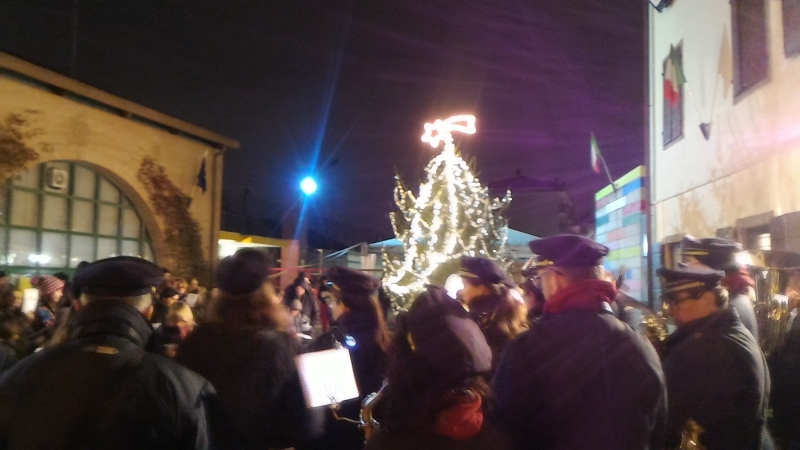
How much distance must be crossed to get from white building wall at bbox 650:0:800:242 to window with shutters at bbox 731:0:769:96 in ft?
0.49

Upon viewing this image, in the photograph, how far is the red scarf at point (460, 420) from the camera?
1821mm

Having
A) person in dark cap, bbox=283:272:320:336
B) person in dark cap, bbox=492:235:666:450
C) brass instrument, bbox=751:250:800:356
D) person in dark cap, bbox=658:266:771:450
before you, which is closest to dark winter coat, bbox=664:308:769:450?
person in dark cap, bbox=658:266:771:450

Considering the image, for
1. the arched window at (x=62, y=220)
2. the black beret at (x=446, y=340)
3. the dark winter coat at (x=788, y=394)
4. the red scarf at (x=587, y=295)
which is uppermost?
the arched window at (x=62, y=220)

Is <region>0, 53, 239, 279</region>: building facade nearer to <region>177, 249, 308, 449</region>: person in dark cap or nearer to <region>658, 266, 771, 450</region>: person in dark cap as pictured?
<region>177, 249, 308, 449</region>: person in dark cap

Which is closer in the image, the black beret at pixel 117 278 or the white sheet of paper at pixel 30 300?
the black beret at pixel 117 278

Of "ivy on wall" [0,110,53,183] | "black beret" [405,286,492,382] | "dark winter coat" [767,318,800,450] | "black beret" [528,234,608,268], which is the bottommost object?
"dark winter coat" [767,318,800,450]

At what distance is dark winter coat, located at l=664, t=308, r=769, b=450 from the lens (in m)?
2.90

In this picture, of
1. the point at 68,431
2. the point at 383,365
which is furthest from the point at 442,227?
the point at 68,431

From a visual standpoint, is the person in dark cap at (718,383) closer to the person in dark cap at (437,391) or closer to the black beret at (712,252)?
the black beret at (712,252)

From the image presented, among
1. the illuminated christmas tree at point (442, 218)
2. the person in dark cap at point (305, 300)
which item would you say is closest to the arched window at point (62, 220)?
the person in dark cap at point (305, 300)

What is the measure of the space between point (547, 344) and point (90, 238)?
14.1 meters

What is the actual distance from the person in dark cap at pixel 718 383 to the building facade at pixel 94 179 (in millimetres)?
12055

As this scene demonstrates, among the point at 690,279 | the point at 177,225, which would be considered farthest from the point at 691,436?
the point at 177,225

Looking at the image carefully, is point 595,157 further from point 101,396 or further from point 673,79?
point 101,396
